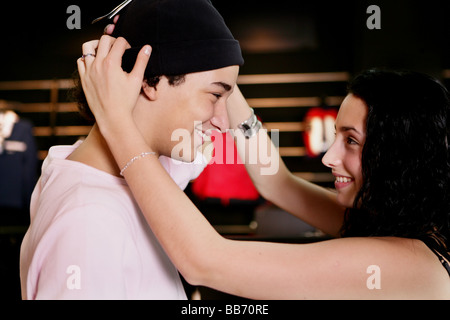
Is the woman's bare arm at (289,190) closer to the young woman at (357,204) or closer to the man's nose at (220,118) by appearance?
the young woman at (357,204)

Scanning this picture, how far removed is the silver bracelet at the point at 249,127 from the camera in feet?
6.16

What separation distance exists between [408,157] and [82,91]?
1.16 metres

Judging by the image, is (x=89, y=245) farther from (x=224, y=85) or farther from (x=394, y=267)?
(x=394, y=267)

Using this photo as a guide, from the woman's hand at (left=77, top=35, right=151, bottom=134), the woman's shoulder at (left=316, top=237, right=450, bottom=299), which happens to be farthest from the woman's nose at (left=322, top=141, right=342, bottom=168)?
the woman's hand at (left=77, top=35, right=151, bottom=134)

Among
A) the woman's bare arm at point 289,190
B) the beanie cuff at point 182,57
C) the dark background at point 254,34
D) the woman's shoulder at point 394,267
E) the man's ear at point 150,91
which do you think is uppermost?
the dark background at point 254,34

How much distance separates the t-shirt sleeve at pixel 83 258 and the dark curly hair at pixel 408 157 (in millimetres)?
843

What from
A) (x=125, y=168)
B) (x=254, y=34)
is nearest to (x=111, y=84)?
(x=125, y=168)

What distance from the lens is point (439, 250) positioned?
136 cm

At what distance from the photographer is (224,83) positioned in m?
1.40

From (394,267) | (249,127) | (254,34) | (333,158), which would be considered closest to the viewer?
(394,267)

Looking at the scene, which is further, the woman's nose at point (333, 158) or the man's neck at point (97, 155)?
the woman's nose at point (333, 158)

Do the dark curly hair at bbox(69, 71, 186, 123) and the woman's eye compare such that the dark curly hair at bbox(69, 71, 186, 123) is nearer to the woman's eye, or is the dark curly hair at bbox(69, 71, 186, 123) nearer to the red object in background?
the woman's eye

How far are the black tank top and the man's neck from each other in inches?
40.0

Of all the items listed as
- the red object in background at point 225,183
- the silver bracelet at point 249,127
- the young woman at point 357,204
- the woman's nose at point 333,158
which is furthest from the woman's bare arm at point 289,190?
the red object in background at point 225,183
